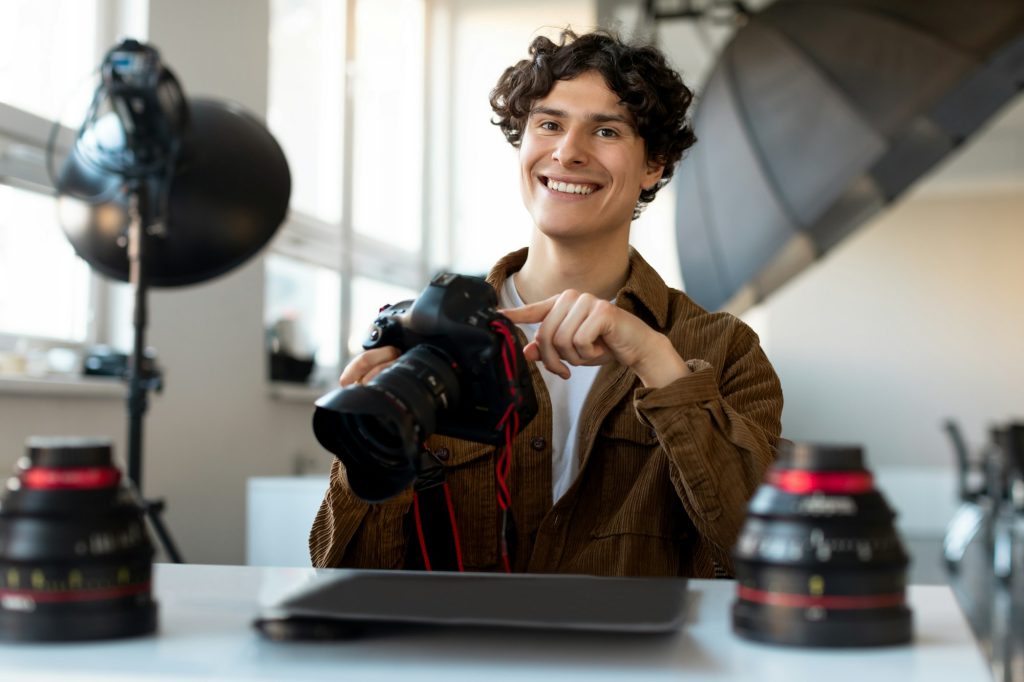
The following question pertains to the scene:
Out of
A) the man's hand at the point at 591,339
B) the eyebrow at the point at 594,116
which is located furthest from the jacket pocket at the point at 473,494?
the eyebrow at the point at 594,116

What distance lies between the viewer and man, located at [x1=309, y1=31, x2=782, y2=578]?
1.07m

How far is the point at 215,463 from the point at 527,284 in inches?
80.1

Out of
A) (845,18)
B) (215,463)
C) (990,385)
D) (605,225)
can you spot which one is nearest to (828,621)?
(605,225)

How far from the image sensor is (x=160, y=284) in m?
2.16

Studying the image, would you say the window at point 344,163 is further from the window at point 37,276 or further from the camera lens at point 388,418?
the camera lens at point 388,418

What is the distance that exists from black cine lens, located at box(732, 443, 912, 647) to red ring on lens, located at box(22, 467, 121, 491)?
34 centimetres

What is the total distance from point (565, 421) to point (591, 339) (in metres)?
0.48

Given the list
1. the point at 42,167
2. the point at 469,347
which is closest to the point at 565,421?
the point at 469,347

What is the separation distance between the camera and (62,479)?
0.59 meters

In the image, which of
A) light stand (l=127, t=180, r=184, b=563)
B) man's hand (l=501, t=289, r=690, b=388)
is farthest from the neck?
light stand (l=127, t=180, r=184, b=563)

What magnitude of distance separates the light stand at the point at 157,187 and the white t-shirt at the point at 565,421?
2.77 feet

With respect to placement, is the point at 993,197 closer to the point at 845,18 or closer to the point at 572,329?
the point at 845,18

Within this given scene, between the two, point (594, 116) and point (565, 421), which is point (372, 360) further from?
point (594, 116)

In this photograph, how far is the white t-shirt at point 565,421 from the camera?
1415 mm
